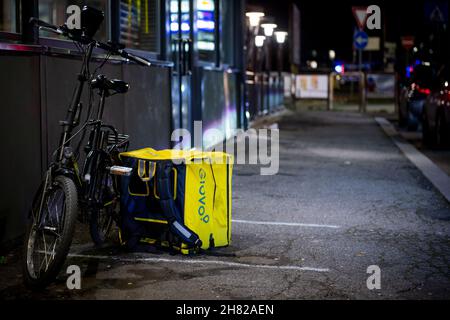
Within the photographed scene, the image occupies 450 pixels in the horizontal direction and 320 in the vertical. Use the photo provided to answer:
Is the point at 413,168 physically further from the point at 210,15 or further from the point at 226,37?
the point at 226,37

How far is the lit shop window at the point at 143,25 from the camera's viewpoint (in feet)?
36.9

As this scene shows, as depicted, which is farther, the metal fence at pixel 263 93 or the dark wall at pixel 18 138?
the metal fence at pixel 263 93

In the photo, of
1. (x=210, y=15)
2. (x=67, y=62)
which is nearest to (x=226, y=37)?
(x=210, y=15)

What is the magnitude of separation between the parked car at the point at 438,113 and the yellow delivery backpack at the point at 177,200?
8809mm

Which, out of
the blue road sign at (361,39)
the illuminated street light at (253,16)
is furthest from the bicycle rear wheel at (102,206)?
the blue road sign at (361,39)

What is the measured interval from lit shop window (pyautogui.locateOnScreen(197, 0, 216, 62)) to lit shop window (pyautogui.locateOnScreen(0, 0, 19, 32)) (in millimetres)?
8418

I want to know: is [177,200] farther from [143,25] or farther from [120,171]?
[143,25]

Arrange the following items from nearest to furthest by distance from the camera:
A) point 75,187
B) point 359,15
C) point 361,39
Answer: point 75,187 → point 359,15 → point 361,39

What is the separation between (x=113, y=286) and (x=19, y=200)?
1.61 m

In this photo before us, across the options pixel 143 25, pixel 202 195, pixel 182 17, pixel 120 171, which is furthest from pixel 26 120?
pixel 182 17

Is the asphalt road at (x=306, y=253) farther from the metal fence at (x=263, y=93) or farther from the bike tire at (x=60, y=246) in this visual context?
the metal fence at (x=263, y=93)

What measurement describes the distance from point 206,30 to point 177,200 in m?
10.6

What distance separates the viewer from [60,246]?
200 inches

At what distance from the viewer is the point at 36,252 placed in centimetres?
548
